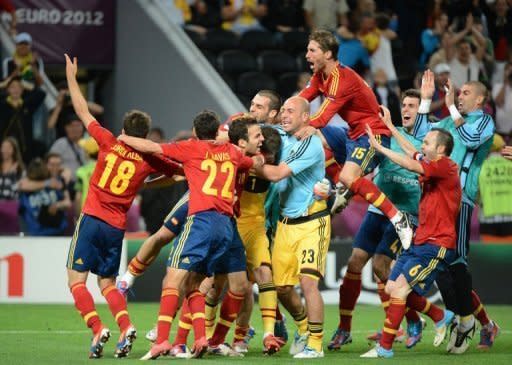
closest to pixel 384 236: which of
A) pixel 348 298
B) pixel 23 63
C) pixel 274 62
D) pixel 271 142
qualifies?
pixel 348 298

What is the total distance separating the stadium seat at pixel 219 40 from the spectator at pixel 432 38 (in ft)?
9.62

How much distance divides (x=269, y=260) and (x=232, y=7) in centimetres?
947

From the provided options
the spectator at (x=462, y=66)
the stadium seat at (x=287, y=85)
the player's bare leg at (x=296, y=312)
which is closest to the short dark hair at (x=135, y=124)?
the player's bare leg at (x=296, y=312)

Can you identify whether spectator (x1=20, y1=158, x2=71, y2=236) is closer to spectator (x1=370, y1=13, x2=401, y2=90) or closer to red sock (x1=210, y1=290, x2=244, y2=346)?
spectator (x1=370, y1=13, x2=401, y2=90)

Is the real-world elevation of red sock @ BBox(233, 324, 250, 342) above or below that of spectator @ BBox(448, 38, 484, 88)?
below

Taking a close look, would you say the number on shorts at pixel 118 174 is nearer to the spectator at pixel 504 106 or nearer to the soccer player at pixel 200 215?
the soccer player at pixel 200 215

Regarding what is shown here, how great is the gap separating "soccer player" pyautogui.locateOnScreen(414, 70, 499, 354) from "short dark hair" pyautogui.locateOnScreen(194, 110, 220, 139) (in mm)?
2072

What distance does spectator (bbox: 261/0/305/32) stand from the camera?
821 inches

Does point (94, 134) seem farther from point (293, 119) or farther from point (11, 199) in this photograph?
point (11, 199)

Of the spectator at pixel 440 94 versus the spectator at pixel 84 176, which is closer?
the spectator at pixel 84 176

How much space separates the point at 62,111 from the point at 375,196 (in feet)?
28.1

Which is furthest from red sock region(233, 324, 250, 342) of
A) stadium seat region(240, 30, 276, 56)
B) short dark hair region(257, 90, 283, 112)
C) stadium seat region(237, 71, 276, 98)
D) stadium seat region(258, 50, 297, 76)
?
stadium seat region(240, 30, 276, 56)

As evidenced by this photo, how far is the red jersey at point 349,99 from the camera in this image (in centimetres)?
1153

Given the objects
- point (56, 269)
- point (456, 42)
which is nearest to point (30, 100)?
point (56, 269)
